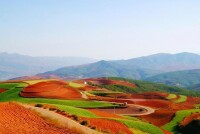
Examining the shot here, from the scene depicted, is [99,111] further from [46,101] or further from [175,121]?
[46,101]

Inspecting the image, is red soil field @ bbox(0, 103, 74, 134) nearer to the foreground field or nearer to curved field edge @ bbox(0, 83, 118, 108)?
the foreground field

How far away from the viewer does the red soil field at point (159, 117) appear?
52.2 meters

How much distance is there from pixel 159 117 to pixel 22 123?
37143 millimetres

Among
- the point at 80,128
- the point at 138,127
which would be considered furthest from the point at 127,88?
the point at 80,128

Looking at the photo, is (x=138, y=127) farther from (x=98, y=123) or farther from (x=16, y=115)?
(x=16, y=115)

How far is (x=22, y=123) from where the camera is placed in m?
20.9

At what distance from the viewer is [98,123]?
2861 cm

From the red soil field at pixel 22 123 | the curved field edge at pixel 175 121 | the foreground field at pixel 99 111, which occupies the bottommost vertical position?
the curved field edge at pixel 175 121

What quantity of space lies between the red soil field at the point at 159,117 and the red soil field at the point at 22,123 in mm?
31993

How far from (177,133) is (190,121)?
3.53 metres

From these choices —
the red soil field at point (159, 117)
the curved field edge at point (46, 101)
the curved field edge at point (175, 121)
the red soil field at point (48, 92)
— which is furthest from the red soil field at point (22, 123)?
the red soil field at point (48, 92)

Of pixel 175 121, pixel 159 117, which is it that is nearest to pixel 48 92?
pixel 159 117

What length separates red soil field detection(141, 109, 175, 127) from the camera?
5216cm

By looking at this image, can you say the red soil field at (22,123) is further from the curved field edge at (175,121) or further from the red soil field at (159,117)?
the red soil field at (159,117)
